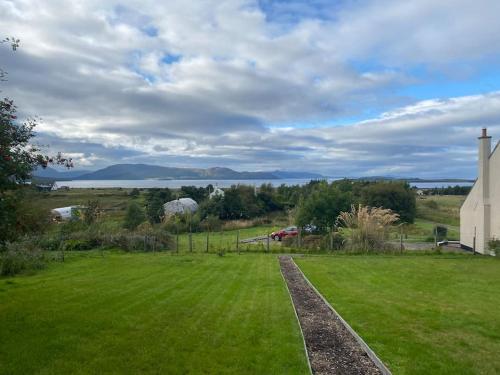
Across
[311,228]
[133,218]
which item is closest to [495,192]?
[311,228]

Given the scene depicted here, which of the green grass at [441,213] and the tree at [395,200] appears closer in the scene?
the tree at [395,200]

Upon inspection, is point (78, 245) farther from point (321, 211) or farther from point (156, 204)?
point (156, 204)

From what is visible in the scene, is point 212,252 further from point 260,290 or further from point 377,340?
point 377,340

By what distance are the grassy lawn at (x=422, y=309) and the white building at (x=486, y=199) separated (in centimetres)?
368

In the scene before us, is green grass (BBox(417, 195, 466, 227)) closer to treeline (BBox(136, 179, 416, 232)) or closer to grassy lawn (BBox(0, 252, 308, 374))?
treeline (BBox(136, 179, 416, 232))

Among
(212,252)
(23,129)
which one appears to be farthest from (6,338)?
(212,252)

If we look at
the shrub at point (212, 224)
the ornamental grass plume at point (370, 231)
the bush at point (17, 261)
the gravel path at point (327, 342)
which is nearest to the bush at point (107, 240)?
the bush at point (17, 261)

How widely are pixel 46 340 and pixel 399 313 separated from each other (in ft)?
22.4

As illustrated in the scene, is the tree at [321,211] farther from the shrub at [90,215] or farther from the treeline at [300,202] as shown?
the shrub at [90,215]

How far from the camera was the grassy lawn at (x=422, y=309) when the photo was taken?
6.03 meters

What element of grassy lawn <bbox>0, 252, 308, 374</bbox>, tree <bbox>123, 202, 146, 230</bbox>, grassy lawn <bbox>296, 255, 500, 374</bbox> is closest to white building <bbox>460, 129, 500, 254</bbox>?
grassy lawn <bbox>296, 255, 500, 374</bbox>

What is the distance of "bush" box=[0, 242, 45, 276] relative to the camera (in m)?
14.1

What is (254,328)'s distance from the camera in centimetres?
753

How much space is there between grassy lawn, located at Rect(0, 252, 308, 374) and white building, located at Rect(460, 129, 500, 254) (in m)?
13.1
